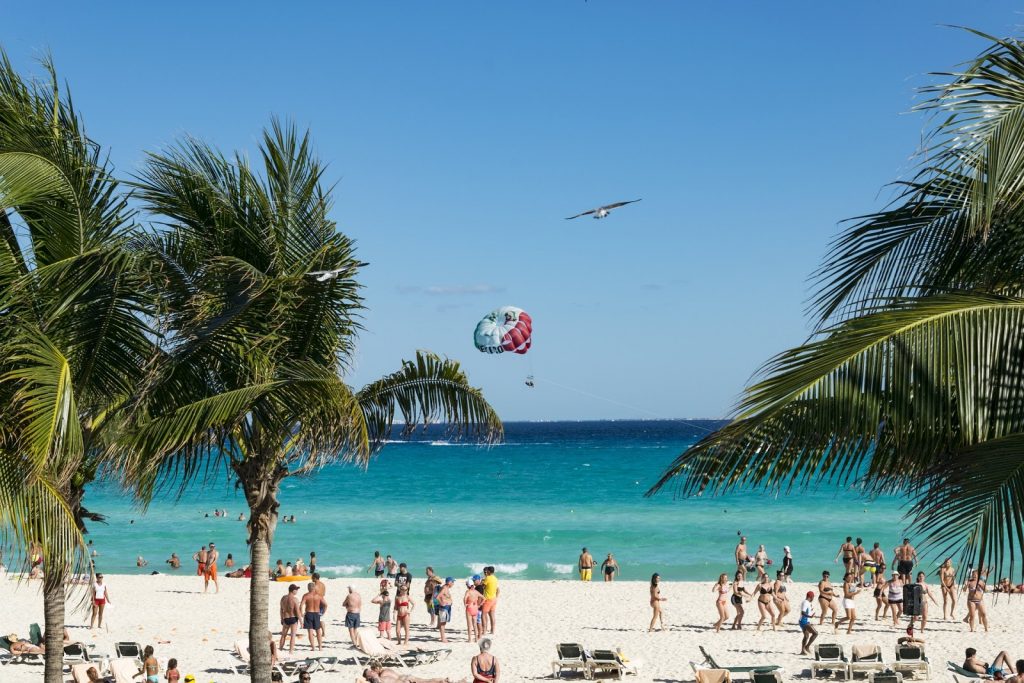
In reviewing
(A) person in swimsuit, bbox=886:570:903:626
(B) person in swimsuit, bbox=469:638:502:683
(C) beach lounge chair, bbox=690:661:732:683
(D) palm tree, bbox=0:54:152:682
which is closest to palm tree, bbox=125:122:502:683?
(D) palm tree, bbox=0:54:152:682

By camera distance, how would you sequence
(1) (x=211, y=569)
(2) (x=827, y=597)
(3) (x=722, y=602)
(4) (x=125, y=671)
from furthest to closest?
(1) (x=211, y=569) → (3) (x=722, y=602) → (2) (x=827, y=597) → (4) (x=125, y=671)

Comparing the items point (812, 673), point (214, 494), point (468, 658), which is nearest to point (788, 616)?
point (812, 673)

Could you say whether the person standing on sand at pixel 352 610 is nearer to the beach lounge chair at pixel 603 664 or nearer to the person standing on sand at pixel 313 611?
the person standing on sand at pixel 313 611

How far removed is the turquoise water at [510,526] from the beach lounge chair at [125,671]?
914cm

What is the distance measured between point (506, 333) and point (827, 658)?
10.7 meters

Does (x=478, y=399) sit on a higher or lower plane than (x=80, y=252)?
lower

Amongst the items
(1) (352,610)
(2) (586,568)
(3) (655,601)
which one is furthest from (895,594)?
(2) (586,568)

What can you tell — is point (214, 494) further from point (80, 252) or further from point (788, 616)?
point (80, 252)

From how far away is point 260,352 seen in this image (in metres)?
8.40

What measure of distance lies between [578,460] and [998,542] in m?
109

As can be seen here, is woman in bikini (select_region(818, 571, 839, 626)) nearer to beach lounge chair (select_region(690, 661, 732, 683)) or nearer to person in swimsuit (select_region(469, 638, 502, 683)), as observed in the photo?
beach lounge chair (select_region(690, 661, 732, 683))

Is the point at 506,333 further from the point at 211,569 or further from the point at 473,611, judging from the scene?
the point at 211,569

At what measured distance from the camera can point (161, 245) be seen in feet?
27.9

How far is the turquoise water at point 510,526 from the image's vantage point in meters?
40.2
